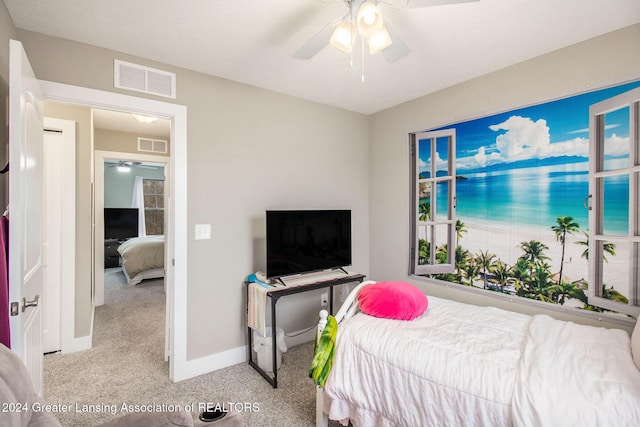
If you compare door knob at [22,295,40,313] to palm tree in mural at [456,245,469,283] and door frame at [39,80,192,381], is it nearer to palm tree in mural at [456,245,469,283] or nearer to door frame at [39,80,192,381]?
door frame at [39,80,192,381]

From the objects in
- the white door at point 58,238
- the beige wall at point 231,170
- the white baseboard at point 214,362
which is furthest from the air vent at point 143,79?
the white baseboard at point 214,362

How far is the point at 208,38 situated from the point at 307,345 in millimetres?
2821

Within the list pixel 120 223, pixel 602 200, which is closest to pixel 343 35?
pixel 602 200

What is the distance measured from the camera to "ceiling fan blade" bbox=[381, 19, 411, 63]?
1.64 metres

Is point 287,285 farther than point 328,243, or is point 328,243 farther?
point 328,243

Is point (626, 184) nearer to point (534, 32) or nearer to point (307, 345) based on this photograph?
point (534, 32)

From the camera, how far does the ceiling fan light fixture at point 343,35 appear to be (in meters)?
1.57

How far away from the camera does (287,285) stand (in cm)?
266

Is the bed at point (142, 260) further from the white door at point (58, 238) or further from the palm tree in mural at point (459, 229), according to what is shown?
the palm tree in mural at point (459, 229)

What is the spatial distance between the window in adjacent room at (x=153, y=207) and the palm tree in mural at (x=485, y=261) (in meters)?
7.89

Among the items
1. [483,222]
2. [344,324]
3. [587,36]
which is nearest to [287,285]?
[344,324]

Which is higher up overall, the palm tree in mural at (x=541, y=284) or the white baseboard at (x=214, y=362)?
the palm tree in mural at (x=541, y=284)

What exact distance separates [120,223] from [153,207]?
2.93 feet

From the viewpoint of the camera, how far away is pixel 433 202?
3.15 metres
